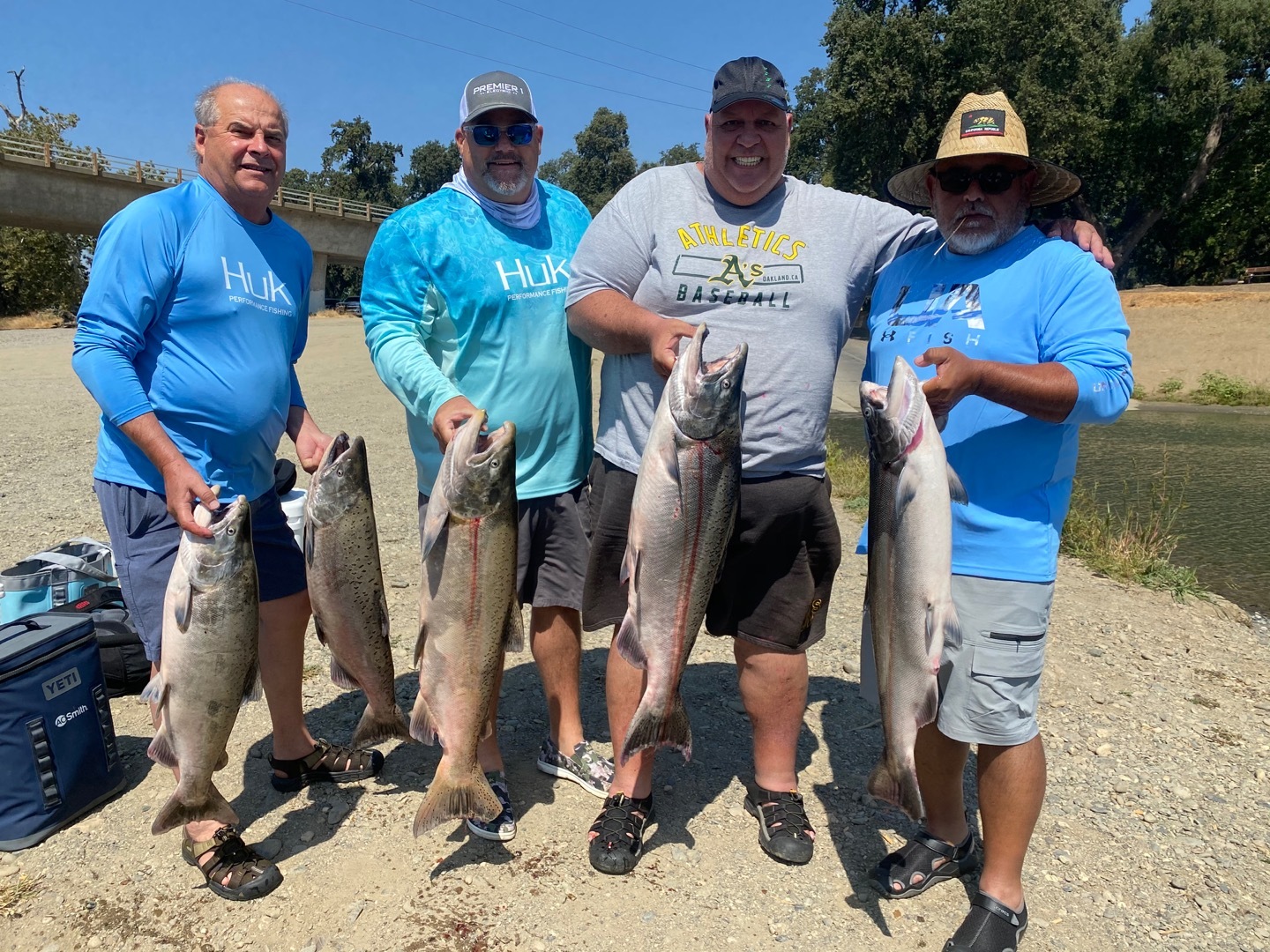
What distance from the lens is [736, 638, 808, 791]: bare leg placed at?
3.74 meters

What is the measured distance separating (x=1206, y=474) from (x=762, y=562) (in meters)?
14.0

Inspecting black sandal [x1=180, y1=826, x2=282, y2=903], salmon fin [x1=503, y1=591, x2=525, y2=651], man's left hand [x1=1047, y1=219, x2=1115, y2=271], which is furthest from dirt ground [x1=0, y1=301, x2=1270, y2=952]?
man's left hand [x1=1047, y1=219, x2=1115, y2=271]

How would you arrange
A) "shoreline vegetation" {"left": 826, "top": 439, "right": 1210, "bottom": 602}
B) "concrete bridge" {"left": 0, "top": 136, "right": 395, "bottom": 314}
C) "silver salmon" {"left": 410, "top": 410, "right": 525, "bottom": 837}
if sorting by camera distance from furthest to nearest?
"concrete bridge" {"left": 0, "top": 136, "right": 395, "bottom": 314}
"shoreline vegetation" {"left": 826, "top": 439, "right": 1210, "bottom": 602}
"silver salmon" {"left": 410, "top": 410, "right": 525, "bottom": 837}

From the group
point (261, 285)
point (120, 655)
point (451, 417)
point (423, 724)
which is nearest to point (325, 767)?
point (423, 724)

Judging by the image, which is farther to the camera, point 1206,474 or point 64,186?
point 64,186

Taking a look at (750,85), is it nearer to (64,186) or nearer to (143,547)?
(143,547)

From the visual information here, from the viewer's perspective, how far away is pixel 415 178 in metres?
84.2

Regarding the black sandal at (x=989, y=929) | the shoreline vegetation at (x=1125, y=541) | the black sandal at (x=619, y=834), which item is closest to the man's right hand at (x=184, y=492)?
the black sandal at (x=619, y=834)

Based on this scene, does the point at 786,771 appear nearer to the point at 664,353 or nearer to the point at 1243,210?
the point at 664,353

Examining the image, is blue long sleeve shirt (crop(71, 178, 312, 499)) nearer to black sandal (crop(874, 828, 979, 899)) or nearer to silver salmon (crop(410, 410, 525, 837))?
silver salmon (crop(410, 410, 525, 837))

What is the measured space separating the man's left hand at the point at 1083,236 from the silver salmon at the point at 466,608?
2399mm

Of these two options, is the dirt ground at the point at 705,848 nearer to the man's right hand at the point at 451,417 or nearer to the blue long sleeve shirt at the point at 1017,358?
the blue long sleeve shirt at the point at 1017,358

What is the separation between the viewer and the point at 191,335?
338 centimetres

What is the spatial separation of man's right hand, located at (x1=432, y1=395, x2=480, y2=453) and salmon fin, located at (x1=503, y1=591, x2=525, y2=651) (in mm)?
735
